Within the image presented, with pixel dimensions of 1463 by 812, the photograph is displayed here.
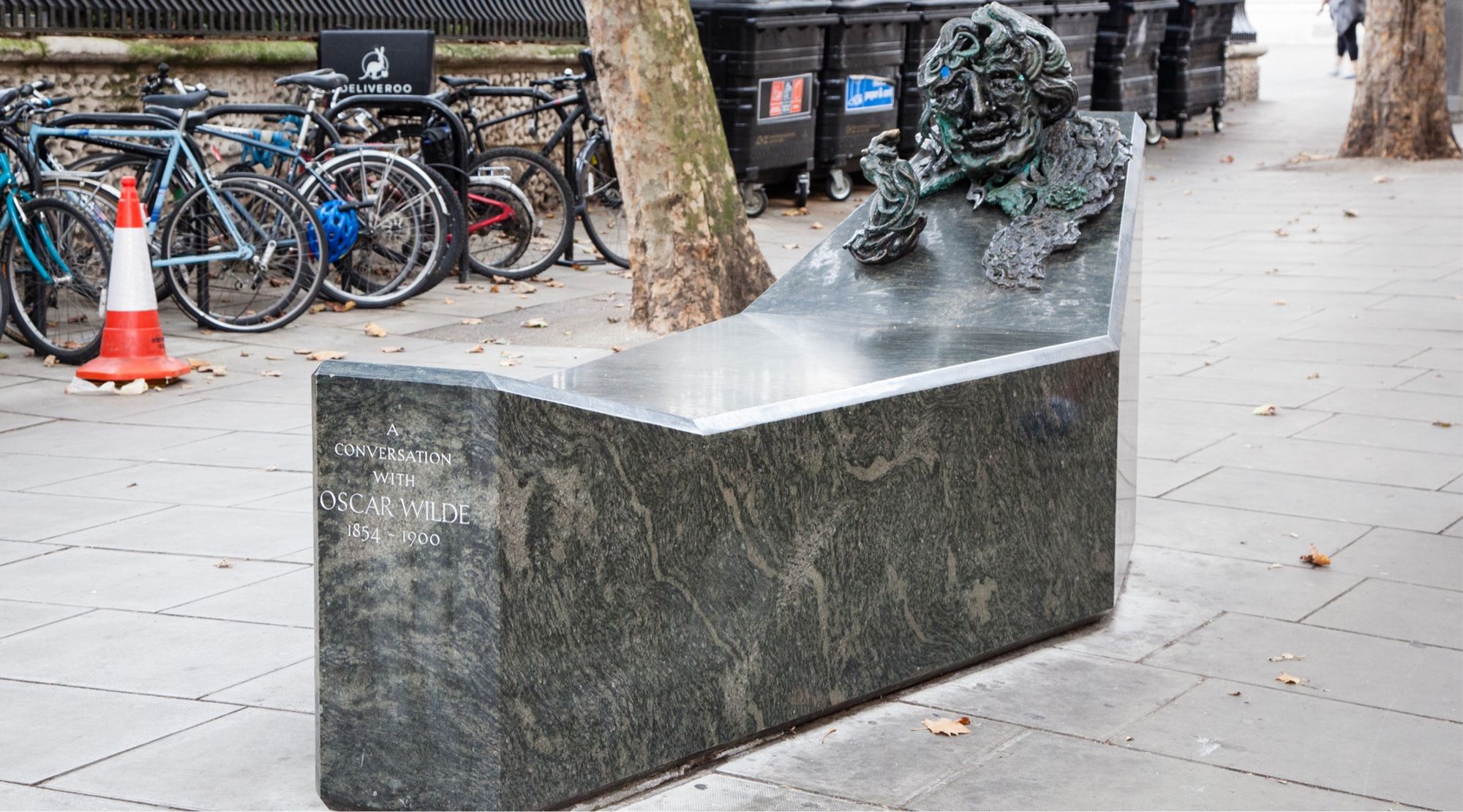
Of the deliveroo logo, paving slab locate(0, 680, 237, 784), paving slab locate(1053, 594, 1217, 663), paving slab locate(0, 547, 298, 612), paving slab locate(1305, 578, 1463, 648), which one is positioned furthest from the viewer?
the deliveroo logo

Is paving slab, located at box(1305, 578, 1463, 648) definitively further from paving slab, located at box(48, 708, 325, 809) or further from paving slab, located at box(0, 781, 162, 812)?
paving slab, located at box(0, 781, 162, 812)

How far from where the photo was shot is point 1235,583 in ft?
17.4

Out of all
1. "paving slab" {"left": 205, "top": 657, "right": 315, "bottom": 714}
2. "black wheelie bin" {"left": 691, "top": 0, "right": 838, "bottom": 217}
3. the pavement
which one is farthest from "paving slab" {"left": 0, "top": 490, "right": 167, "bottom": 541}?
"black wheelie bin" {"left": 691, "top": 0, "right": 838, "bottom": 217}

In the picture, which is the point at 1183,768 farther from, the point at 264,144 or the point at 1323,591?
the point at 264,144

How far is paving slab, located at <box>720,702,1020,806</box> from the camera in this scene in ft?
12.4

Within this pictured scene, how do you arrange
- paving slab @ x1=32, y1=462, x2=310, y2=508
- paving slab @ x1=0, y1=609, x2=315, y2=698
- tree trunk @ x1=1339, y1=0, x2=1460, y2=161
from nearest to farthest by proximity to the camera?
1. paving slab @ x1=0, y1=609, x2=315, y2=698
2. paving slab @ x1=32, y1=462, x2=310, y2=508
3. tree trunk @ x1=1339, y1=0, x2=1460, y2=161

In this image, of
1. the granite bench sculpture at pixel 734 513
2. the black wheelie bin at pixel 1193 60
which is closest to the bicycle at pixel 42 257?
the granite bench sculpture at pixel 734 513

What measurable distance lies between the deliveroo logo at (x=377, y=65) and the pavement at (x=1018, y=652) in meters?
2.03

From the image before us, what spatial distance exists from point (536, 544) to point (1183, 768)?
1.55m

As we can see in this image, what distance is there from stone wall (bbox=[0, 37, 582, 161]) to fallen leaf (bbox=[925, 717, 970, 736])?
8.44 m

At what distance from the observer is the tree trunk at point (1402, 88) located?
56.7ft

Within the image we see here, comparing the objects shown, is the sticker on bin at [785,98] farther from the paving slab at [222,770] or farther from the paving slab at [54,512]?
the paving slab at [222,770]

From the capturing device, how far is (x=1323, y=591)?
520cm

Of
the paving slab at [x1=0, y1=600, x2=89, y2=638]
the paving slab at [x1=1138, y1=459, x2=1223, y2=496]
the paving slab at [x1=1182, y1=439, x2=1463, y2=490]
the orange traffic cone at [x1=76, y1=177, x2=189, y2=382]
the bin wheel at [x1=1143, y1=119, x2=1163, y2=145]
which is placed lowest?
the paving slab at [x1=0, y1=600, x2=89, y2=638]
